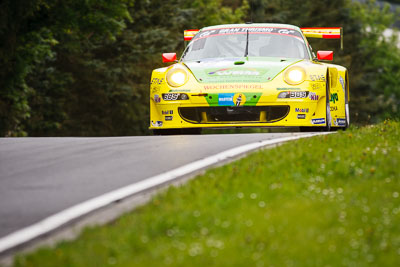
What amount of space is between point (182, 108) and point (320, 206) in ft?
18.1

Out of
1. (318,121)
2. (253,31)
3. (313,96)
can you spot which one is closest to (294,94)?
(313,96)

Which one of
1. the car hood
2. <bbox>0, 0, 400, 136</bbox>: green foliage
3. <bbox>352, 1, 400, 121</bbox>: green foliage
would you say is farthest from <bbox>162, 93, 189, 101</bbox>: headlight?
<bbox>352, 1, 400, 121</bbox>: green foliage

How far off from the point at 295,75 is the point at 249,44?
156 centimetres

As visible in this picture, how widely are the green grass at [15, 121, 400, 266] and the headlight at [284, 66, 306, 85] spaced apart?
3.62m

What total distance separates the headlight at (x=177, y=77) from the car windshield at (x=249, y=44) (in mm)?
1063

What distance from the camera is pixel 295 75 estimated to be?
10789mm

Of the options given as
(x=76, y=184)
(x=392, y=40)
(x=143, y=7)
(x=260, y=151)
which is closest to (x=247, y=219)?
(x=76, y=184)

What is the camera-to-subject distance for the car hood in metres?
10.8

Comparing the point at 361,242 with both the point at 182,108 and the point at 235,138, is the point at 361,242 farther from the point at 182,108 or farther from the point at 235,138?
the point at 182,108

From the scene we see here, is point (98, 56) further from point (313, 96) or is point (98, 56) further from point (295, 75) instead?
point (313, 96)

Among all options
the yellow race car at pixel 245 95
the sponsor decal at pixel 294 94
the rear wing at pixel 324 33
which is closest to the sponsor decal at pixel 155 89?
the yellow race car at pixel 245 95

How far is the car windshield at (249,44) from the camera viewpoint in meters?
12.0

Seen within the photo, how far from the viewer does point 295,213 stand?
17.3 ft

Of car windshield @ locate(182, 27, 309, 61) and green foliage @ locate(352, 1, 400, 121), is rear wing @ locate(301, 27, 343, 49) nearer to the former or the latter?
car windshield @ locate(182, 27, 309, 61)
